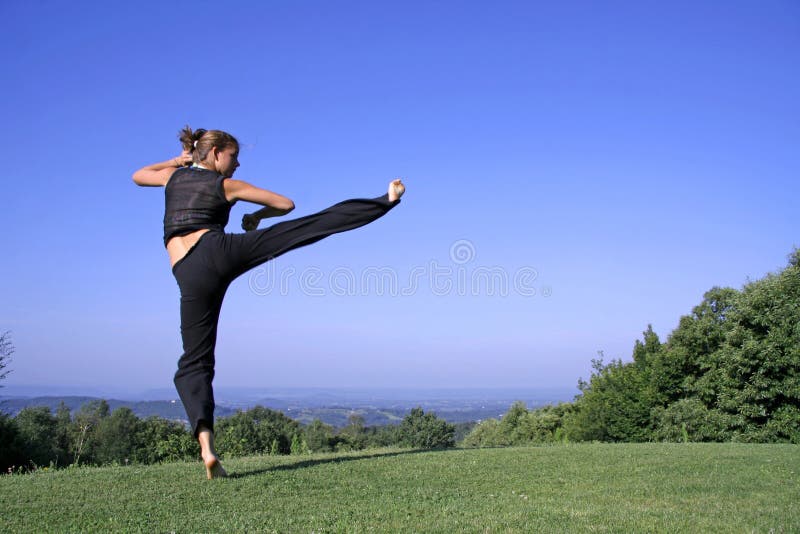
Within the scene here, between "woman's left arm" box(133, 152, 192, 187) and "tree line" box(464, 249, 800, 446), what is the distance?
2080 cm

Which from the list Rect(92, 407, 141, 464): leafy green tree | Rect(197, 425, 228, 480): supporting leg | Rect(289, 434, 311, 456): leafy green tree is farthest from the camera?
Rect(92, 407, 141, 464): leafy green tree

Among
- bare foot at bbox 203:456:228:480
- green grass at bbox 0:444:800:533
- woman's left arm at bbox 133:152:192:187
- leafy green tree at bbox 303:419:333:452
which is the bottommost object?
leafy green tree at bbox 303:419:333:452

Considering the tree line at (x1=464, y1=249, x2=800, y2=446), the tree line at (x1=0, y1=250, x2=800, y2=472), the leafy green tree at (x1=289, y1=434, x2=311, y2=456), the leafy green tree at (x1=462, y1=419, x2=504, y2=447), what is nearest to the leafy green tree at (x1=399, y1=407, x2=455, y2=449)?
the leafy green tree at (x1=462, y1=419, x2=504, y2=447)

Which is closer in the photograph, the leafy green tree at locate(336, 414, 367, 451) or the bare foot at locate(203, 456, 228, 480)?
the bare foot at locate(203, 456, 228, 480)

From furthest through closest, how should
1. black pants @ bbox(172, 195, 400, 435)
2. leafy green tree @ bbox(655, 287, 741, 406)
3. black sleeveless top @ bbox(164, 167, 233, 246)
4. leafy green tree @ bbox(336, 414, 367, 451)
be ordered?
1. leafy green tree @ bbox(336, 414, 367, 451)
2. leafy green tree @ bbox(655, 287, 741, 406)
3. black sleeveless top @ bbox(164, 167, 233, 246)
4. black pants @ bbox(172, 195, 400, 435)

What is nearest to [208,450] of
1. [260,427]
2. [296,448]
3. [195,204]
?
[195,204]

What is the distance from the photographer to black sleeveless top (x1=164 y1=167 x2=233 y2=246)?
19.2 feet

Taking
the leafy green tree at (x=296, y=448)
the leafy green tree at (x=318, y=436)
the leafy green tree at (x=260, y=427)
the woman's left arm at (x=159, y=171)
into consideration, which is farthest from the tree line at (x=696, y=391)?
the leafy green tree at (x=318, y=436)

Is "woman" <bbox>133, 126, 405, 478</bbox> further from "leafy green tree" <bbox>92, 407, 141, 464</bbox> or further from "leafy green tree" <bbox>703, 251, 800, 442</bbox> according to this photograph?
"leafy green tree" <bbox>92, 407, 141, 464</bbox>

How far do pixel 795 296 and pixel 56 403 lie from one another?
80411 millimetres

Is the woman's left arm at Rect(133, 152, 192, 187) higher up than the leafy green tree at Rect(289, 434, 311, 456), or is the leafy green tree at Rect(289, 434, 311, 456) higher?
the woman's left arm at Rect(133, 152, 192, 187)

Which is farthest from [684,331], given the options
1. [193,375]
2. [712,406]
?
[193,375]

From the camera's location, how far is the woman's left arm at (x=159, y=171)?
6266mm

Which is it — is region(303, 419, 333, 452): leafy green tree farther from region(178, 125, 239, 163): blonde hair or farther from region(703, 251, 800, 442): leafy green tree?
region(178, 125, 239, 163): blonde hair
